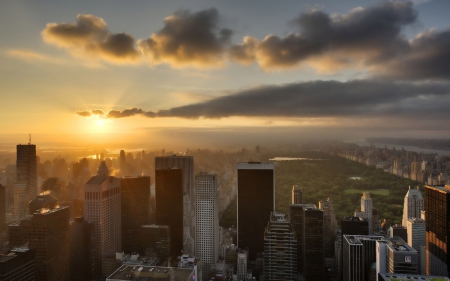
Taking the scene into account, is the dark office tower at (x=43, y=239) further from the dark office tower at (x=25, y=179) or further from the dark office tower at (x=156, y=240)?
the dark office tower at (x=25, y=179)

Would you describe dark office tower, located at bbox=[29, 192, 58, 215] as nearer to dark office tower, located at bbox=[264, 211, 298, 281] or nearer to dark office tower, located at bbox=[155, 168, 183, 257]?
dark office tower, located at bbox=[155, 168, 183, 257]

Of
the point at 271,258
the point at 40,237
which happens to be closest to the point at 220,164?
the point at 271,258

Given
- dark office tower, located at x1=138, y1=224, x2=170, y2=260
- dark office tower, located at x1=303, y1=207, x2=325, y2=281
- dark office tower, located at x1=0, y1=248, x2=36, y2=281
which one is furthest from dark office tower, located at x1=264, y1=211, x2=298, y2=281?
dark office tower, located at x1=0, y1=248, x2=36, y2=281

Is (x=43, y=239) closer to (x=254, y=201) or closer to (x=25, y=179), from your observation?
(x=25, y=179)

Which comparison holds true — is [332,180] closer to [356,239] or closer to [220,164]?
[356,239]

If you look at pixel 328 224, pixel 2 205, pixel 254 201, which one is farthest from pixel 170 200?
pixel 2 205

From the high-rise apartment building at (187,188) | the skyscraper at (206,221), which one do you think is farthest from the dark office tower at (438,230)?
the high-rise apartment building at (187,188)
